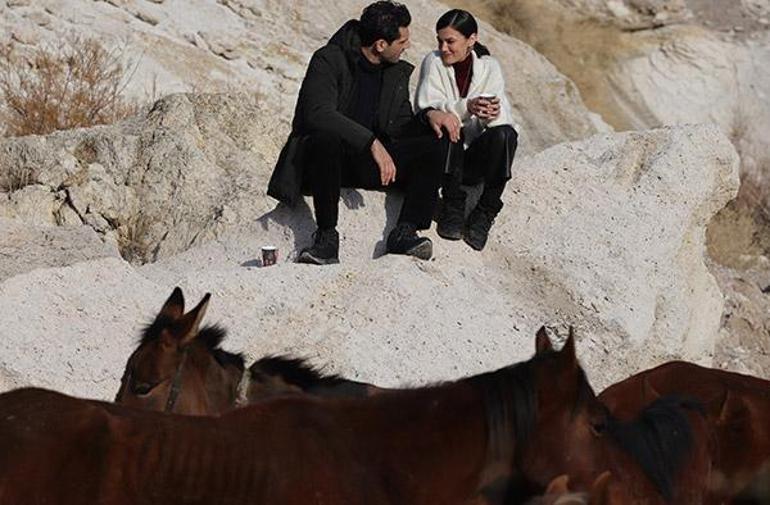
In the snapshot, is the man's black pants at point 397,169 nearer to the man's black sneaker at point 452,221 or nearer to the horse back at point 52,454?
the man's black sneaker at point 452,221

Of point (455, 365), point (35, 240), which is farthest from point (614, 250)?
point (35, 240)

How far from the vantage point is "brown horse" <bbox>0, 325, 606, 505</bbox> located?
3969 millimetres

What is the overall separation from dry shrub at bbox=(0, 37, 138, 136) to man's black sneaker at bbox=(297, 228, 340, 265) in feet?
17.8

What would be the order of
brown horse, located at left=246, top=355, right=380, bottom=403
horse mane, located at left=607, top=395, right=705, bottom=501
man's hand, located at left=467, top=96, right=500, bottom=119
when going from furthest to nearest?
man's hand, located at left=467, top=96, right=500, bottom=119 < brown horse, located at left=246, top=355, right=380, bottom=403 < horse mane, located at left=607, top=395, right=705, bottom=501

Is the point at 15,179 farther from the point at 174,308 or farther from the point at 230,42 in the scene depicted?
the point at 230,42

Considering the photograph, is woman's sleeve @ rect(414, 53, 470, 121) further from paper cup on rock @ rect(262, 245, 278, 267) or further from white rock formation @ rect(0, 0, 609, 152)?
white rock formation @ rect(0, 0, 609, 152)

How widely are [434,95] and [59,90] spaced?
5656 mm

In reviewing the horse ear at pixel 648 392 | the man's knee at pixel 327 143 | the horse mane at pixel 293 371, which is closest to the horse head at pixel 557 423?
the horse mane at pixel 293 371

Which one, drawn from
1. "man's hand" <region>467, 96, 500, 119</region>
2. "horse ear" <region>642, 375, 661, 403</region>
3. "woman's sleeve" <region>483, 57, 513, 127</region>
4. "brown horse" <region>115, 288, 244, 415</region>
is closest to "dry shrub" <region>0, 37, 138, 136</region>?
"woman's sleeve" <region>483, 57, 513, 127</region>

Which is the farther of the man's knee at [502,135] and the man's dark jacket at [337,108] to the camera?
the man's knee at [502,135]

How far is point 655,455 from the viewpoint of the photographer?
470 cm

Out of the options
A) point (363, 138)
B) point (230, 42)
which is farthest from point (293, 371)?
point (230, 42)

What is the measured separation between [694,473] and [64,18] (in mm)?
11718

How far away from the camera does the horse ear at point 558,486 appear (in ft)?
13.4
